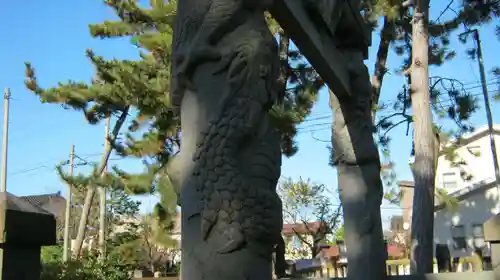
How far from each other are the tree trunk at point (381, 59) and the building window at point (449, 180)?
2015 centimetres

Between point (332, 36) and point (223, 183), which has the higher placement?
point (332, 36)

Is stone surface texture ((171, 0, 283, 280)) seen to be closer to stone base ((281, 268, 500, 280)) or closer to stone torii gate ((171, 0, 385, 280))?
stone torii gate ((171, 0, 385, 280))

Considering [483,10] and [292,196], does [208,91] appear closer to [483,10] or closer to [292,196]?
[483,10]

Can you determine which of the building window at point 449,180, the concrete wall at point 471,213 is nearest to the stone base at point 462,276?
the concrete wall at point 471,213

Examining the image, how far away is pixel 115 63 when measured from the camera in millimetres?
14742

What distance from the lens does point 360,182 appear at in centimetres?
532

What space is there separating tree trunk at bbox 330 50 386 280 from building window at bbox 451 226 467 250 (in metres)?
22.6

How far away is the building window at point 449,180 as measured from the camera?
30578 mm

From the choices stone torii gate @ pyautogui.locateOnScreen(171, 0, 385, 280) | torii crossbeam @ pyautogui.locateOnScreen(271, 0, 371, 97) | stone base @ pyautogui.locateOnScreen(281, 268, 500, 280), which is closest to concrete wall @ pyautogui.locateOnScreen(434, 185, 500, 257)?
stone base @ pyautogui.locateOnScreen(281, 268, 500, 280)

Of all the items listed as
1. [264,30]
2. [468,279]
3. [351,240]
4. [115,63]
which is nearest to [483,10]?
[468,279]

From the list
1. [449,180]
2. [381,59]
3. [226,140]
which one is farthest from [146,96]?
[449,180]

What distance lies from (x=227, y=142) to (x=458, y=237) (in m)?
26.4

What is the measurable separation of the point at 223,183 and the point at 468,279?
178 inches

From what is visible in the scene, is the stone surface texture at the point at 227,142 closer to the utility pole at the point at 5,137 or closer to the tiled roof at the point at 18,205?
the tiled roof at the point at 18,205
